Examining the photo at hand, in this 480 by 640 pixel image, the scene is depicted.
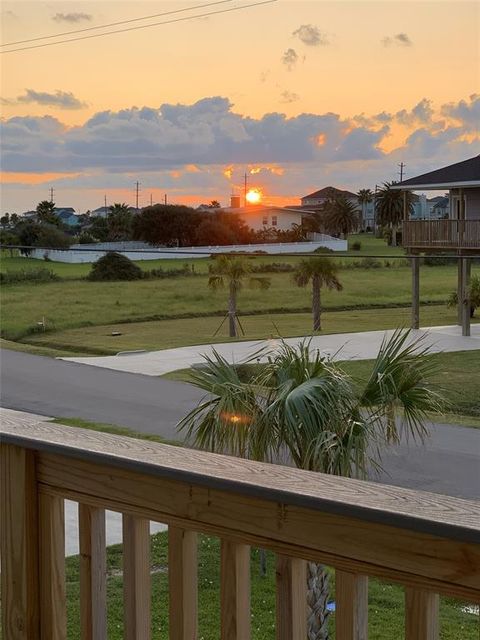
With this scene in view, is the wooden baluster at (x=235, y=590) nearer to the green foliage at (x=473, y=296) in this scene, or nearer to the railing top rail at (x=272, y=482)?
the railing top rail at (x=272, y=482)

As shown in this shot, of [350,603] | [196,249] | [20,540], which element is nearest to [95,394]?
[196,249]

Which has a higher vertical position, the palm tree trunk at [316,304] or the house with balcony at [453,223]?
the house with balcony at [453,223]

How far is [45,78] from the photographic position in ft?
34.9

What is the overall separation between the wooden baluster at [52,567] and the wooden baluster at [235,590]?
19 cm

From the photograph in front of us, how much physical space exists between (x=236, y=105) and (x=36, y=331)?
3.57 m

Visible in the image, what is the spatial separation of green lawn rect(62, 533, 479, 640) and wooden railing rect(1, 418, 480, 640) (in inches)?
89.5

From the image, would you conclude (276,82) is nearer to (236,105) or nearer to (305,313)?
(236,105)

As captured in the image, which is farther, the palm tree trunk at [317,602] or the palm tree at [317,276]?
the palm tree at [317,276]

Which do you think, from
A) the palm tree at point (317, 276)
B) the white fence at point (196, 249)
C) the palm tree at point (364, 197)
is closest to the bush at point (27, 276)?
the white fence at point (196, 249)

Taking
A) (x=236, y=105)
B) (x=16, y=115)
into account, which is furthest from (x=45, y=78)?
(x=236, y=105)

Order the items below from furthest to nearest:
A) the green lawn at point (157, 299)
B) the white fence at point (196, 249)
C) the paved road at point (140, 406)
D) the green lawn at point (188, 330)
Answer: the green lawn at point (188, 330)
the green lawn at point (157, 299)
the white fence at point (196, 249)
the paved road at point (140, 406)

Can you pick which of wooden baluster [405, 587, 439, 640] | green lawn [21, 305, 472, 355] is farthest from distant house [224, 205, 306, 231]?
wooden baluster [405, 587, 439, 640]

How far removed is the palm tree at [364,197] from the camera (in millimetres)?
10602

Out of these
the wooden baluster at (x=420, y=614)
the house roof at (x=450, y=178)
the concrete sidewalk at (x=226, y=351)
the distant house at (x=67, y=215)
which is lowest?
the concrete sidewalk at (x=226, y=351)
